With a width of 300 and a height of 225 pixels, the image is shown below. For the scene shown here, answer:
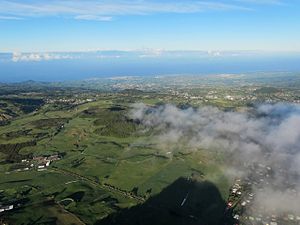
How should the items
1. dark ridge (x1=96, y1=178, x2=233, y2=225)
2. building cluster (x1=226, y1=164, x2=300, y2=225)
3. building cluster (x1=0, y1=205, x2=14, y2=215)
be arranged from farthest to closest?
building cluster (x1=0, y1=205, x2=14, y2=215) < dark ridge (x1=96, y1=178, x2=233, y2=225) < building cluster (x1=226, y1=164, x2=300, y2=225)

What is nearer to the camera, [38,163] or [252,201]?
[252,201]

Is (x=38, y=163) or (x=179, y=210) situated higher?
(x=38, y=163)

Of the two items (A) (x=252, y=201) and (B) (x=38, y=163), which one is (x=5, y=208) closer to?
(B) (x=38, y=163)

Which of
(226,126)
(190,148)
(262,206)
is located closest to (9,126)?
(190,148)

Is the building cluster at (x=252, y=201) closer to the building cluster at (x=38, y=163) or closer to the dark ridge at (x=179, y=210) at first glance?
the dark ridge at (x=179, y=210)

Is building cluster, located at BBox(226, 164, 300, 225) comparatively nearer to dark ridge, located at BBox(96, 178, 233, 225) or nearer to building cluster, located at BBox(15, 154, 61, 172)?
dark ridge, located at BBox(96, 178, 233, 225)

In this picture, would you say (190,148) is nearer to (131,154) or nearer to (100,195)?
(131,154)

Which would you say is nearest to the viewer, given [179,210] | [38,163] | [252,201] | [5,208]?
[179,210]

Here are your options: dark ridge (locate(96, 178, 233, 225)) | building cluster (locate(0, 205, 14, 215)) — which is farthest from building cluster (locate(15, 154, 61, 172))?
dark ridge (locate(96, 178, 233, 225))

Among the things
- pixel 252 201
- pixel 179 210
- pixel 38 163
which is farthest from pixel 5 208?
pixel 252 201

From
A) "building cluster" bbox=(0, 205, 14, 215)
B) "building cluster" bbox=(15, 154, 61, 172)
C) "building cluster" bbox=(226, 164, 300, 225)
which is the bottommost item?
"building cluster" bbox=(226, 164, 300, 225)

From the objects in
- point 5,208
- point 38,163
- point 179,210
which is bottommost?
point 179,210
